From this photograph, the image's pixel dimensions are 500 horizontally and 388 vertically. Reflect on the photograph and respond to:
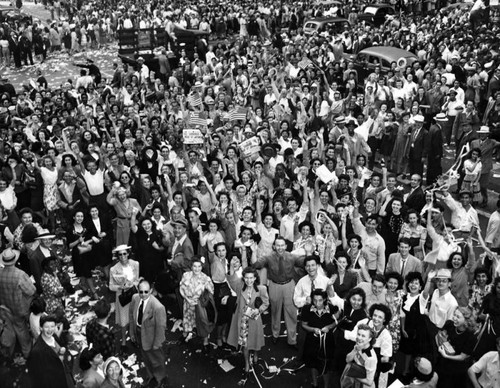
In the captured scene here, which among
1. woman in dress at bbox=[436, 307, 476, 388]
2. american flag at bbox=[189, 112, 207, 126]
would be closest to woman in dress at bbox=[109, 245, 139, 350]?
woman in dress at bbox=[436, 307, 476, 388]

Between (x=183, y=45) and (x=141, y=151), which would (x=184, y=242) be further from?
(x=183, y=45)

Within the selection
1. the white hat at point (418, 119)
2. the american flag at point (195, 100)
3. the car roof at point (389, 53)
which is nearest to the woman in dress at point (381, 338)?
the white hat at point (418, 119)

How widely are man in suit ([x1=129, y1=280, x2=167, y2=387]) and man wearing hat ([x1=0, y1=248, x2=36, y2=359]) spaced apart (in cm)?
138

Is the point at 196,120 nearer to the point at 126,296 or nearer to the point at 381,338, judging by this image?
the point at 126,296

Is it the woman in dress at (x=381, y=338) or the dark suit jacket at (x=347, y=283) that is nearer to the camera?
the woman in dress at (x=381, y=338)

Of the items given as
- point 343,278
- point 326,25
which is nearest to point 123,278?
point 343,278

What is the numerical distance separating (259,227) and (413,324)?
2767mm

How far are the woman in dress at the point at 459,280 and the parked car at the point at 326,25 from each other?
20.2 meters

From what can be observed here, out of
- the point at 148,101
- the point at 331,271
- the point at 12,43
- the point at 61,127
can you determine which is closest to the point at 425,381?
the point at 331,271

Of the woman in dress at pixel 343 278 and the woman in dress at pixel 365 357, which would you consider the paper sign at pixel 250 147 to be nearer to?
the woman in dress at pixel 343 278

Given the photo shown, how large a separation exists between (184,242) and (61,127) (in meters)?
6.28

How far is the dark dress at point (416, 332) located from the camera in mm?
6824

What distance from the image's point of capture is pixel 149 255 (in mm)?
8797

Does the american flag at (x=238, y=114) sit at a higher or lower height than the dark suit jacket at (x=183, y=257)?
higher
